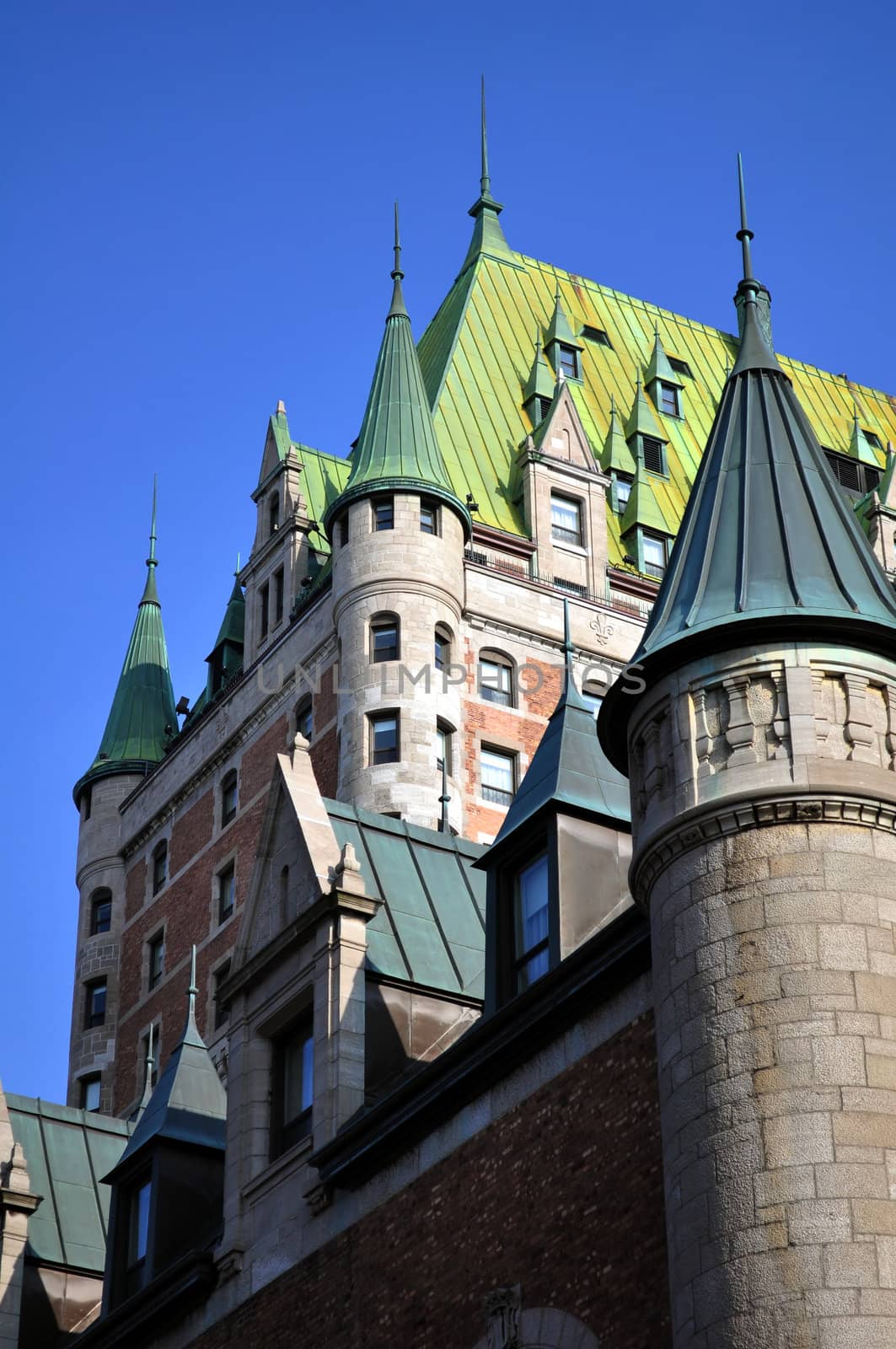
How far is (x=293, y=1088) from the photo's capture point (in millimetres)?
27141

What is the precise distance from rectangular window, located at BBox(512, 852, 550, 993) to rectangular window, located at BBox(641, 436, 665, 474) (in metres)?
52.4

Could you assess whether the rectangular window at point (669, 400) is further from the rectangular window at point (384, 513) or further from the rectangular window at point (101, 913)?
the rectangular window at point (101, 913)

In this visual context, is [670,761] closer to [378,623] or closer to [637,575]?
[378,623]

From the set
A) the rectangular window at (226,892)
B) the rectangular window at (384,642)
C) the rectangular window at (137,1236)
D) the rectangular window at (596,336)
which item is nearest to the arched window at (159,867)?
the rectangular window at (226,892)

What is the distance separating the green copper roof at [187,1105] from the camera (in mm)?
30281

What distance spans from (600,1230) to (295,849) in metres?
7.96

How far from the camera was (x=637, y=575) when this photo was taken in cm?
6988

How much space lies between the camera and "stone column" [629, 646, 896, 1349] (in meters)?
17.9

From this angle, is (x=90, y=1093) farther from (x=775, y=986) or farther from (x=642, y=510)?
(x=775, y=986)

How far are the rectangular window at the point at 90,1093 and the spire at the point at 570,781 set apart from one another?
147 ft

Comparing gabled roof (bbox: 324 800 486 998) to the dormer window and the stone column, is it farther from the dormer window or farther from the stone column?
the dormer window

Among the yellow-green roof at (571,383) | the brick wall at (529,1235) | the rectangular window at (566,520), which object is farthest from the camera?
the yellow-green roof at (571,383)

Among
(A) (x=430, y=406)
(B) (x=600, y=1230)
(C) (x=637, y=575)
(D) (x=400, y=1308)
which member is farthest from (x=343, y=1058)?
(A) (x=430, y=406)

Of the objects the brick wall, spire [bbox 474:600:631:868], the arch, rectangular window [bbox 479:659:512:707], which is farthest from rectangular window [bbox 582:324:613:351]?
the brick wall
